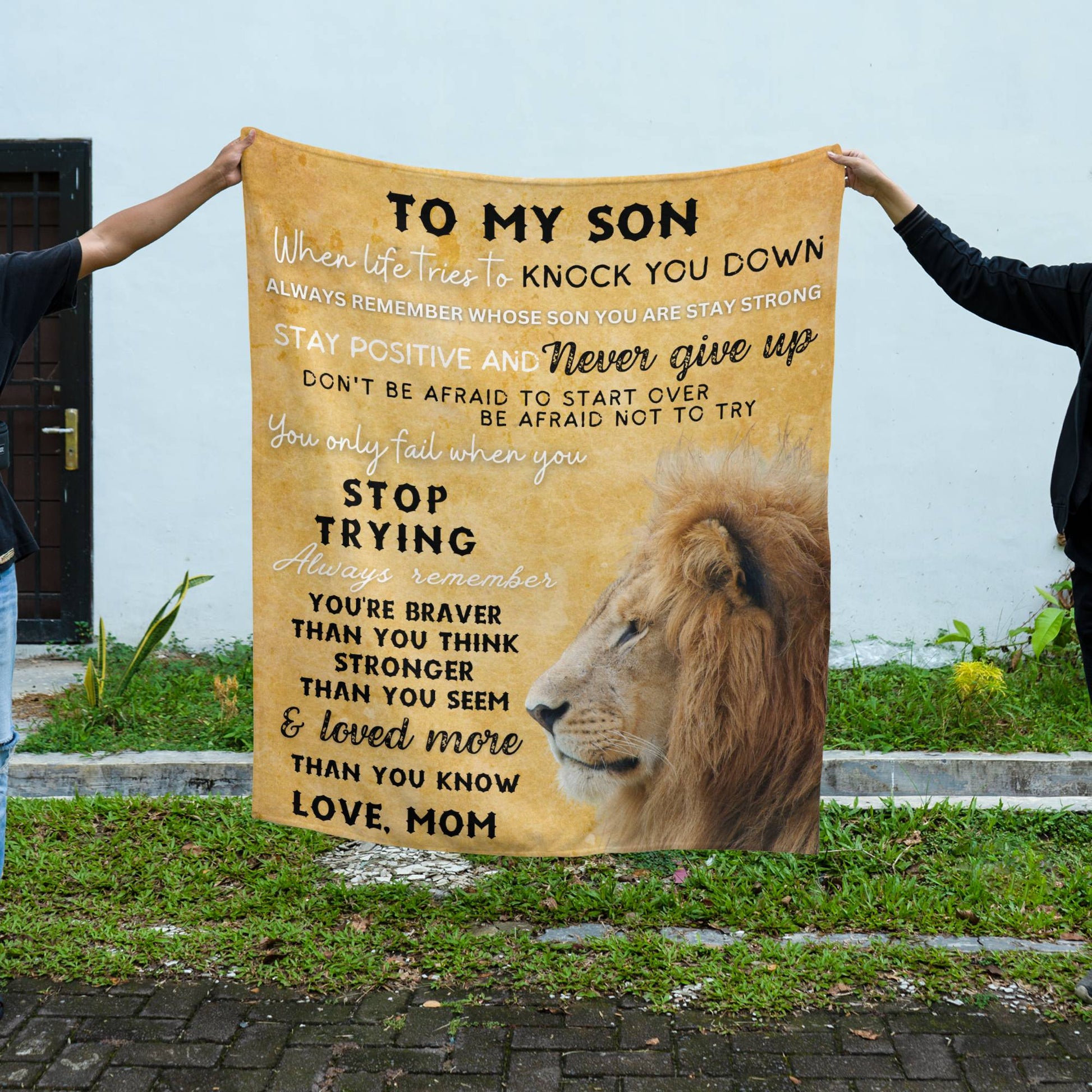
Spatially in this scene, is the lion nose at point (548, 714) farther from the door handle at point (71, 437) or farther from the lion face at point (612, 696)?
the door handle at point (71, 437)

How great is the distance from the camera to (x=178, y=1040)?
292cm

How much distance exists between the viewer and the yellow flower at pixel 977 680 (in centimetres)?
488

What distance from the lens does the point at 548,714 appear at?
3344 millimetres

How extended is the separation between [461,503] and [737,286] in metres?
1.01

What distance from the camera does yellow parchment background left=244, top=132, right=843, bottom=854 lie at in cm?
321

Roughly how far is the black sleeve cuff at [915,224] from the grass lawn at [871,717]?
2380 mm

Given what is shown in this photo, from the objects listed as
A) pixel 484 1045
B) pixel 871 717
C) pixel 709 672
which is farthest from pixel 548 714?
pixel 871 717

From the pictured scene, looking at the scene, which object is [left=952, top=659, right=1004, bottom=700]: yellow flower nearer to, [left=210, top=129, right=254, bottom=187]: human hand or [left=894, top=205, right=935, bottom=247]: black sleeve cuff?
[left=894, top=205, right=935, bottom=247]: black sleeve cuff

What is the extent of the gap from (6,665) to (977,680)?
3809 millimetres

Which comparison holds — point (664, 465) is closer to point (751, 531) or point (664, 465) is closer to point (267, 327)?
point (751, 531)

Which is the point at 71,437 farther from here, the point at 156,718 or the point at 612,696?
the point at 612,696

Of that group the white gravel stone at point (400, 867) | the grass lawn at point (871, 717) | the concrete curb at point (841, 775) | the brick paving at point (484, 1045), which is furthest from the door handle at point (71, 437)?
the brick paving at point (484, 1045)

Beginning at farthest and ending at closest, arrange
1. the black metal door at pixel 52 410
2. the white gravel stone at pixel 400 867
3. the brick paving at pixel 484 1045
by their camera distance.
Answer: the black metal door at pixel 52 410
the white gravel stone at pixel 400 867
the brick paving at pixel 484 1045

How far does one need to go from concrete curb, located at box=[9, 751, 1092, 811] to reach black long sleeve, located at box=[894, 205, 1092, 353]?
2084 mm
